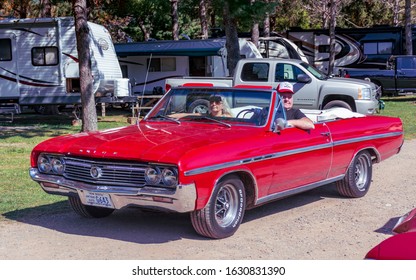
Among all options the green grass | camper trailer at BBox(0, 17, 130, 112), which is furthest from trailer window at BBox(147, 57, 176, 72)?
camper trailer at BBox(0, 17, 130, 112)

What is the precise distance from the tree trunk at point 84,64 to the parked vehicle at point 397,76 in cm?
1730

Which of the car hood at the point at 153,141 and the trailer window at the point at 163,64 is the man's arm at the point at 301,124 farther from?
the trailer window at the point at 163,64

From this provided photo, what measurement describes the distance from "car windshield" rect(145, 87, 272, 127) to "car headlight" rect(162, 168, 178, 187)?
1.39m

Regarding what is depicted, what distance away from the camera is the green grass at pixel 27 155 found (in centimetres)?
826

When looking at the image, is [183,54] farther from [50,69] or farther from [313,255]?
[313,255]

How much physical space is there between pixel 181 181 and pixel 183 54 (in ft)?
67.9

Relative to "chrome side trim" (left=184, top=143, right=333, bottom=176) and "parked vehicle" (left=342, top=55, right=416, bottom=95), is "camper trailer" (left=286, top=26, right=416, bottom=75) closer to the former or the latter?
"parked vehicle" (left=342, top=55, right=416, bottom=95)

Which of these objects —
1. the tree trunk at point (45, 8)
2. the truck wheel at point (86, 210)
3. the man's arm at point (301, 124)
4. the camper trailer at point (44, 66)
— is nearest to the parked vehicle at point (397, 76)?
the camper trailer at point (44, 66)

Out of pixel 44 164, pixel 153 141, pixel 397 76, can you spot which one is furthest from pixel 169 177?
pixel 397 76

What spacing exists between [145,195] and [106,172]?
0.53 metres

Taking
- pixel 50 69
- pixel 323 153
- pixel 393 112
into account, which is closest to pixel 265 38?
pixel 393 112

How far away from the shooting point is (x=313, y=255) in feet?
19.9

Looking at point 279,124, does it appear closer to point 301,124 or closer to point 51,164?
point 301,124

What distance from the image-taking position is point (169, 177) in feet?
19.8
